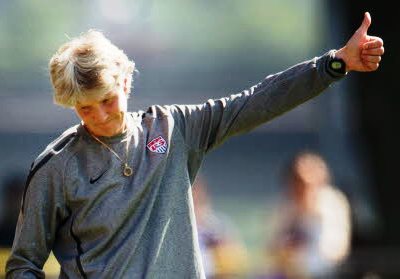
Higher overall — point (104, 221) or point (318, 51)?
point (318, 51)

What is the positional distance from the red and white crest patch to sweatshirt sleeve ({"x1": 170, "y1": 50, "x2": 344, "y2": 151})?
95 millimetres

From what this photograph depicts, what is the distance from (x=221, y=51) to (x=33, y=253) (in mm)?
7743

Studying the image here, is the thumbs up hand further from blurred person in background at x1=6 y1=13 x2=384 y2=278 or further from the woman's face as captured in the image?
the woman's face

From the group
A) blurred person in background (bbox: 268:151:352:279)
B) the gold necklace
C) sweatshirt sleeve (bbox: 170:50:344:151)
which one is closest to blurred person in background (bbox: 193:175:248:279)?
blurred person in background (bbox: 268:151:352:279)

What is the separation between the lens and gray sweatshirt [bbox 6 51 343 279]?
4223mm

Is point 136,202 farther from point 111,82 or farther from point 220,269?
point 220,269

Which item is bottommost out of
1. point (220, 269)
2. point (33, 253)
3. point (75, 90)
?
point (220, 269)

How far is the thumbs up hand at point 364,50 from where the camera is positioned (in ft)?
13.8

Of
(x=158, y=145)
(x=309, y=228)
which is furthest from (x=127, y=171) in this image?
(x=309, y=228)

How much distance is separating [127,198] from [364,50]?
3.29 feet

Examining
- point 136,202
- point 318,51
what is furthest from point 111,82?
point 318,51

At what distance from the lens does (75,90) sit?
4109mm

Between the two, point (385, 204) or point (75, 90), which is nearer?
point (75, 90)

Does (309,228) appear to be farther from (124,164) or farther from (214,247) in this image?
(124,164)
